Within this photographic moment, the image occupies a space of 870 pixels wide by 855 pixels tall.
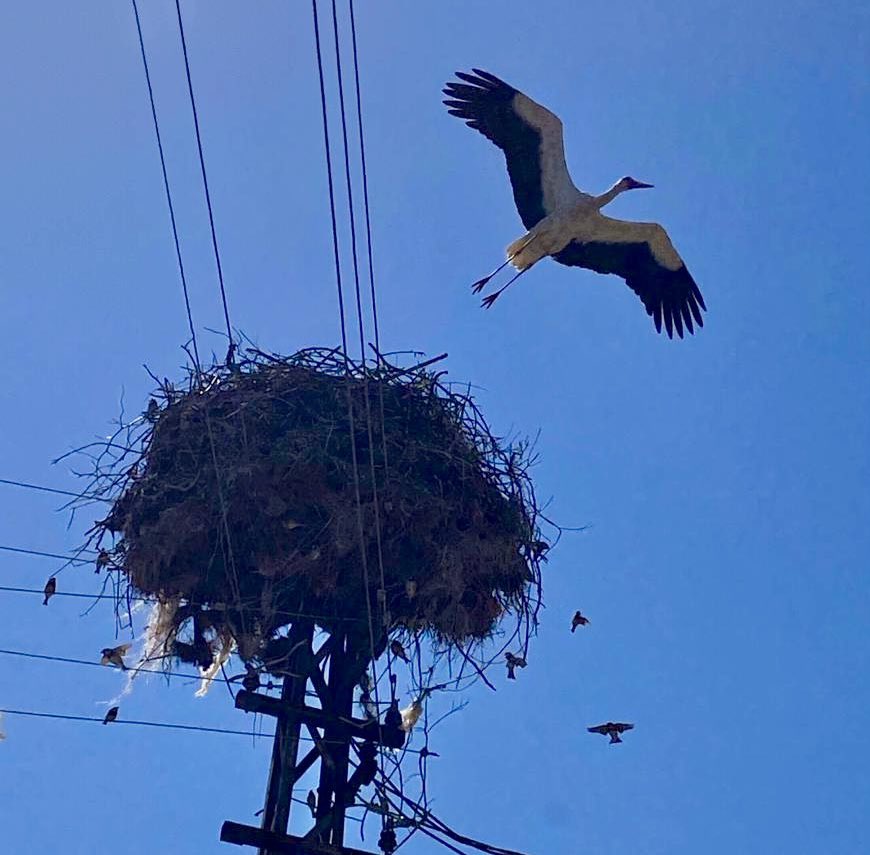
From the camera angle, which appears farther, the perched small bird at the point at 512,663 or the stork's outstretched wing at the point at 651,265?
the stork's outstretched wing at the point at 651,265

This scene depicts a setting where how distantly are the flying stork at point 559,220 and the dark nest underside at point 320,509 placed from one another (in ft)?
9.85

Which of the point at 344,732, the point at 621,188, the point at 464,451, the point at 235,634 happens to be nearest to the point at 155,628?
the point at 235,634

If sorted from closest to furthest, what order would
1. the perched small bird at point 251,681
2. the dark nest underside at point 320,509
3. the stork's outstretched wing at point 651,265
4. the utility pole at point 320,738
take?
the utility pole at point 320,738 < the perched small bird at point 251,681 < the dark nest underside at point 320,509 < the stork's outstretched wing at point 651,265

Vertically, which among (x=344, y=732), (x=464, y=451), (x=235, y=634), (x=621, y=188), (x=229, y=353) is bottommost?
(x=344, y=732)

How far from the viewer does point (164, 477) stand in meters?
6.15

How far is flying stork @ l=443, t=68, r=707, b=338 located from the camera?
9.10m

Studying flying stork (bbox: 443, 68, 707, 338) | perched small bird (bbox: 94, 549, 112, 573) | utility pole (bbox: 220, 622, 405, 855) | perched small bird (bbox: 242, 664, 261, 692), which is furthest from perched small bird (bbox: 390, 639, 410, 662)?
flying stork (bbox: 443, 68, 707, 338)

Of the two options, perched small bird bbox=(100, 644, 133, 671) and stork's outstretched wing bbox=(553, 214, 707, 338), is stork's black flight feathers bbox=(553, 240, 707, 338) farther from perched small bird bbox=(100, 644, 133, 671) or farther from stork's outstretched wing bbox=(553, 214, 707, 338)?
perched small bird bbox=(100, 644, 133, 671)

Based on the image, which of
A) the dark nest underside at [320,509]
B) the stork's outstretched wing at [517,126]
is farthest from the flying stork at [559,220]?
the dark nest underside at [320,509]

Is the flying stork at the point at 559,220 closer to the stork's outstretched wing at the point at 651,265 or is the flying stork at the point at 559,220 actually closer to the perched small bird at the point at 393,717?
the stork's outstretched wing at the point at 651,265

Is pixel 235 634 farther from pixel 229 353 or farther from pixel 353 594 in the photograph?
pixel 229 353

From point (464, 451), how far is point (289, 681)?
1496mm

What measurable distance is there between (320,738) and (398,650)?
65cm

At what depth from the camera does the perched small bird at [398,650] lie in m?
5.73
